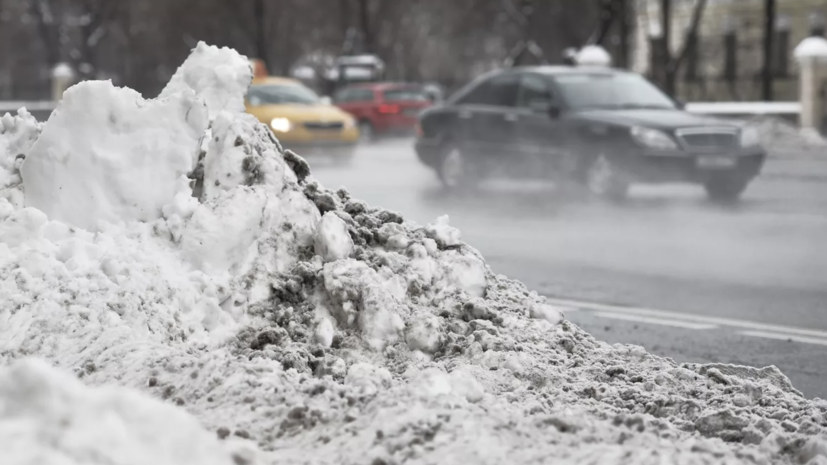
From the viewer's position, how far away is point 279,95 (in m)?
23.3

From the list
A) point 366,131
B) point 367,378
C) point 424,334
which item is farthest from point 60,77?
point 367,378

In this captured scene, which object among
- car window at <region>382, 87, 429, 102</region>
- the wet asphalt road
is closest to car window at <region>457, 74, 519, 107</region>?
the wet asphalt road

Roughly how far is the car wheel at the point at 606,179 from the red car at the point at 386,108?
1617cm

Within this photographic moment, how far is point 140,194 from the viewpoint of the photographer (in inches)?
210

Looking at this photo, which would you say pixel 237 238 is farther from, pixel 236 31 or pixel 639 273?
pixel 236 31

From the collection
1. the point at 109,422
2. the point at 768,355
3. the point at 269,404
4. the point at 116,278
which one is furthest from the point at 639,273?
the point at 109,422

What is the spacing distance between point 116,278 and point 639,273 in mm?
6063

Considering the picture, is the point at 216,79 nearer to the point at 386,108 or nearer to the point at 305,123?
the point at 305,123

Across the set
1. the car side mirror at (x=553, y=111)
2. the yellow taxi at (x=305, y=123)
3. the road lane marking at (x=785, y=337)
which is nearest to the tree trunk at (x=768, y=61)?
the yellow taxi at (x=305, y=123)

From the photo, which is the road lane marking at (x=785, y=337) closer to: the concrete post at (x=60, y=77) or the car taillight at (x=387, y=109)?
the car taillight at (x=387, y=109)

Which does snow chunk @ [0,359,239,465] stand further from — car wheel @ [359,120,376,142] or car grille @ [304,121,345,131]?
car wheel @ [359,120,376,142]

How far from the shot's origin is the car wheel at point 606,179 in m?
15.6

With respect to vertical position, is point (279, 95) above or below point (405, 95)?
above

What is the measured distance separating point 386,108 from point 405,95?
100 cm
